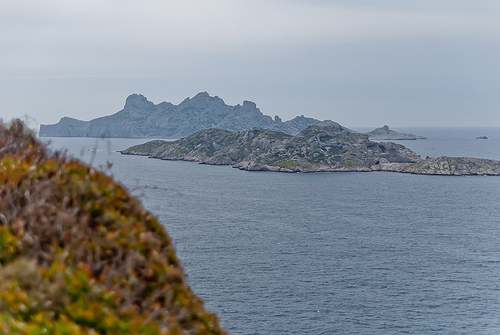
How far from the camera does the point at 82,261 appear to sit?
793 cm

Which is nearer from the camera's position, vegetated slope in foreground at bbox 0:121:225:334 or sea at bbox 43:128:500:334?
vegetated slope in foreground at bbox 0:121:225:334

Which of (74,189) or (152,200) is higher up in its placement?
(74,189)

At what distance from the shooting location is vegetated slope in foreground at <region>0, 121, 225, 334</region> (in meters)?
6.81

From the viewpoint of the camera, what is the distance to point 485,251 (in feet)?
322

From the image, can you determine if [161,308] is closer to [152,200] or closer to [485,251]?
[485,251]

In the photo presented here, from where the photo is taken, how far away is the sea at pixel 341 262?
62.9m

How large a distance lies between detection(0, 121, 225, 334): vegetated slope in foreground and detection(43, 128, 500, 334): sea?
15247 mm

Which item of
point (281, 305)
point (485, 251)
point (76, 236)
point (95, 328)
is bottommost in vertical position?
point (281, 305)

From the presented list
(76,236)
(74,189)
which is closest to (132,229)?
(76,236)

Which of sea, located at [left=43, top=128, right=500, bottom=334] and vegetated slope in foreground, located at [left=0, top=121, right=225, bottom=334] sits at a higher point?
vegetated slope in foreground, located at [left=0, top=121, right=225, bottom=334]

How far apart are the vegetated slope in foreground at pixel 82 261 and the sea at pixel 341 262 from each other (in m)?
15.2

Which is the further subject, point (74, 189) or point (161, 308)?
point (74, 189)

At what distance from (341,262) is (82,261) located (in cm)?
8258

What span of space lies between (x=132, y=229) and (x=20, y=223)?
2124 millimetres
